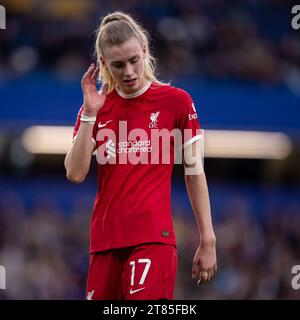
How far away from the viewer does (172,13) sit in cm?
1566

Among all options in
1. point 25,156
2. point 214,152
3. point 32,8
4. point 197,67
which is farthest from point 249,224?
point 32,8

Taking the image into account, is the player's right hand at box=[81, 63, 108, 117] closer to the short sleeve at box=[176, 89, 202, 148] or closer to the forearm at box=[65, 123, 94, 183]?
the forearm at box=[65, 123, 94, 183]

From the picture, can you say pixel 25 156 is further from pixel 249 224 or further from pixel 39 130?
pixel 249 224

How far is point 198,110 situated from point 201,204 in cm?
914

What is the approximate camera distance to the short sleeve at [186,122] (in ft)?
17.4

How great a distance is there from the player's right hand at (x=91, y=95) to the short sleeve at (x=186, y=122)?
449mm

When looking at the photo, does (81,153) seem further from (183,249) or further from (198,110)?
(198,110)

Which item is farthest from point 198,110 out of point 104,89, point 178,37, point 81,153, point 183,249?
point 81,153

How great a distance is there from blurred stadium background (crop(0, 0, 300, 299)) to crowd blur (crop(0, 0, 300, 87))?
0.7 inches

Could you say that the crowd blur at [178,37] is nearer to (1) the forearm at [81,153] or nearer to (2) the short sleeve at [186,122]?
(2) the short sleeve at [186,122]

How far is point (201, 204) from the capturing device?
5.27m

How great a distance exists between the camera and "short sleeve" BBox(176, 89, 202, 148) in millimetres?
5305

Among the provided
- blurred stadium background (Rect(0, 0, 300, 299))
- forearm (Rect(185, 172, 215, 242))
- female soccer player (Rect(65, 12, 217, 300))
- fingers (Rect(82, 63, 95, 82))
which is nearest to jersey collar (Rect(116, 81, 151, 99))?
female soccer player (Rect(65, 12, 217, 300))

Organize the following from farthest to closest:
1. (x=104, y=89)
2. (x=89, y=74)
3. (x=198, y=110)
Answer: (x=198, y=110)
(x=104, y=89)
(x=89, y=74)
